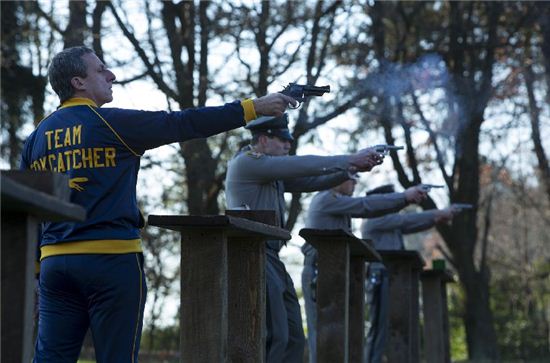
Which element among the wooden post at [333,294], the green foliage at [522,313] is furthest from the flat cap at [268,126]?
the green foliage at [522,313]

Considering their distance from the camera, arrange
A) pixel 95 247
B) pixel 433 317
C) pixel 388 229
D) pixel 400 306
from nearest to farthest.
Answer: pixel 95 247, pixel 400 306, pixel 388 229, pixel 433 317

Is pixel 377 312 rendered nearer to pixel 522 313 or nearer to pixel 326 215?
pixel 326 215

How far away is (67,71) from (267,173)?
2.50 metres

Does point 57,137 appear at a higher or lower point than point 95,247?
higher

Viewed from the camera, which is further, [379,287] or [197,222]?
[379,287]

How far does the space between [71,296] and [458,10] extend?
14618 millimetres

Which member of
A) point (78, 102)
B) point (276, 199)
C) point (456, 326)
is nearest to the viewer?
point (78, 102)

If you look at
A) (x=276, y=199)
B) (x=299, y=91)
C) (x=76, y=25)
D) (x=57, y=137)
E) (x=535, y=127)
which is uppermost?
(x=76, y=25)

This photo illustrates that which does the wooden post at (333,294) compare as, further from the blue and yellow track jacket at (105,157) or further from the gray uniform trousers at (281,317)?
the blue and yellow track jacket at (105,157)

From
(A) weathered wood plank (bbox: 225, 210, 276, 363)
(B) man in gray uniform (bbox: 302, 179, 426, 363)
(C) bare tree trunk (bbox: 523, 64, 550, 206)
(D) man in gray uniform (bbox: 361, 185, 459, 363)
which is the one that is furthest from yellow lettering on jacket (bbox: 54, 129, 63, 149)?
(C) bare tree trunk (bbox: 523, 64, 550, 206)

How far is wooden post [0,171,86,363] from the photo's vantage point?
3.29 m

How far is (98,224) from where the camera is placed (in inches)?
174

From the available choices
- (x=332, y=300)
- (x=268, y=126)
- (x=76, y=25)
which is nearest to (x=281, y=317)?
(x=332, y=300)

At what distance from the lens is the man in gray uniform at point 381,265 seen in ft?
36.5
